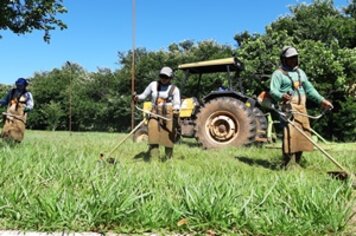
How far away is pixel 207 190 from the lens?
426cm

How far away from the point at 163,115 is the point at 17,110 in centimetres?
341

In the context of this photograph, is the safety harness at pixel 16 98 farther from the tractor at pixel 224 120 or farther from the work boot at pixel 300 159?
the work boot at pixel 300 159

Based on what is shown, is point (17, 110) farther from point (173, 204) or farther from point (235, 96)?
point (173, 204)

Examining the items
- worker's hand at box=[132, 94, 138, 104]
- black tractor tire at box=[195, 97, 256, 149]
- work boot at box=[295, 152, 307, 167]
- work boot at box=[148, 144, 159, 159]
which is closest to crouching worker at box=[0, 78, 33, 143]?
worker's hand at box=[132, 94, 138, 104]

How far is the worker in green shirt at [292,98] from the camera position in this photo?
7.37m

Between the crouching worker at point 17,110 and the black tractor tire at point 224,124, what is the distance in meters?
4.07

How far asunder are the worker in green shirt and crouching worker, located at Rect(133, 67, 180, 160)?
1853 mm

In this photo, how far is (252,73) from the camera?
79.4 ft

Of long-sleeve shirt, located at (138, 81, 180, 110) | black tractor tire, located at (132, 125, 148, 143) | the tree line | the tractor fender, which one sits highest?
the tree line

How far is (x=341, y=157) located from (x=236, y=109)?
3550mm

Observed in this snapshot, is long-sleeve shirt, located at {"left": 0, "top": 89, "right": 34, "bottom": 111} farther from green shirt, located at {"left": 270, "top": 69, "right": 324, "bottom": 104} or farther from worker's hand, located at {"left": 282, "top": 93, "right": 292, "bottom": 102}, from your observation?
worker's hand, located at {"left": 282, "top": 93, "right": 292, "bottom": 102}

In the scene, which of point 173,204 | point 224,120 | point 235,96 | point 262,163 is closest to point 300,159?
point 262,163

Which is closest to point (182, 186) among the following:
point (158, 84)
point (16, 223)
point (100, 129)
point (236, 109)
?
point (16, 223)

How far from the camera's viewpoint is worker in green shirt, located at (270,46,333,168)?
7367mm
